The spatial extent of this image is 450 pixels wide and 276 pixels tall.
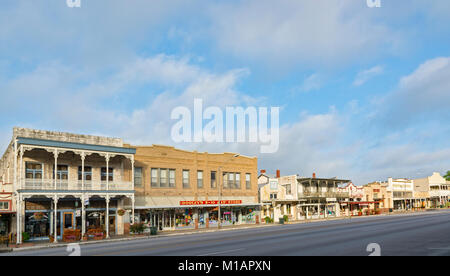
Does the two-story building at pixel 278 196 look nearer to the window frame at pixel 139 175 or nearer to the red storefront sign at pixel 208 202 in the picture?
Answer: the red storefront sign at pixel 208 202

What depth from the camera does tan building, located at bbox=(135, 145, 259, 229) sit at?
4156 centimetres

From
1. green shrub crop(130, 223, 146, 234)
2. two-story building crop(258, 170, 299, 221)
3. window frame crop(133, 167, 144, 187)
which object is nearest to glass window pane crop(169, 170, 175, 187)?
window frame crop(133, 167, 144, 187)

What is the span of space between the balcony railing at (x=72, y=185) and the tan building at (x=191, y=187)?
3201mm

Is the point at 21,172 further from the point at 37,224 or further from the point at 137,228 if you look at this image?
the point at 137,228

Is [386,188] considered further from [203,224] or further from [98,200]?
[98,200]

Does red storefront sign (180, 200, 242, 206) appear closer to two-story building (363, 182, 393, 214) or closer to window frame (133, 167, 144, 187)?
window frame (133, 167, 144, 187)

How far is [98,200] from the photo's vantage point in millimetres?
37062

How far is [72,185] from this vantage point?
3434 cm

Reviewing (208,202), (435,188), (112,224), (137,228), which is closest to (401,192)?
(435,188)

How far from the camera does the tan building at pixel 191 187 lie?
41562 millimetres
